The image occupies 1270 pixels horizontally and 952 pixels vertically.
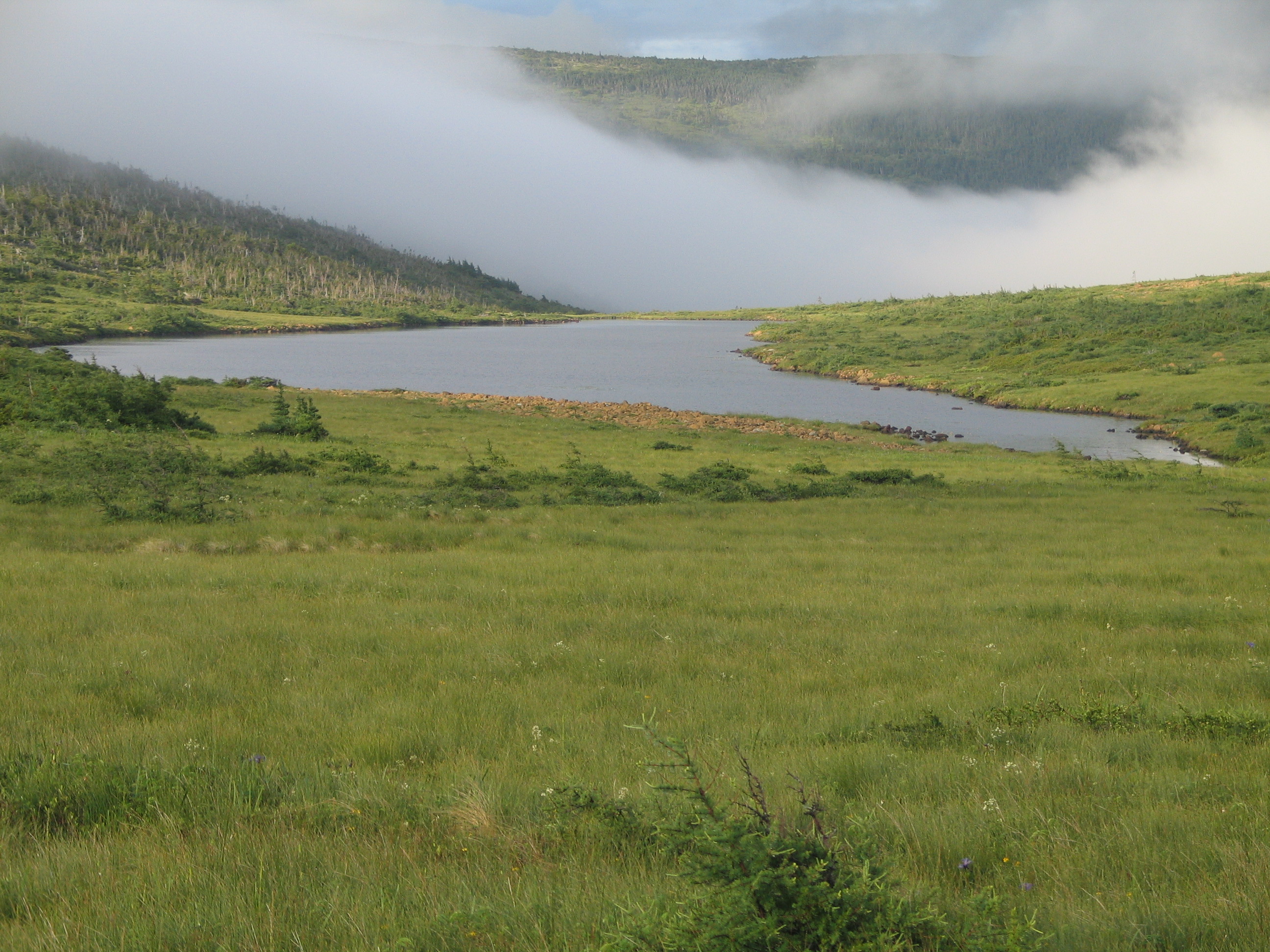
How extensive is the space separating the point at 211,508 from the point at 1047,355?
3426 inches

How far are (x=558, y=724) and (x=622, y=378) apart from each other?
85.9 metres

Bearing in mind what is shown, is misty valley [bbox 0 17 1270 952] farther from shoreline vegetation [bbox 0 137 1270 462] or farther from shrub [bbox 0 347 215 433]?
shoreline vegetation [bbox 0 137 1270 462]

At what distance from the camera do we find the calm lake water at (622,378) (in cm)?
6066

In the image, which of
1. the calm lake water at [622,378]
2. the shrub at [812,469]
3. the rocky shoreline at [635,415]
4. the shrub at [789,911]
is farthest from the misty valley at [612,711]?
the calm lake water at [622,378]

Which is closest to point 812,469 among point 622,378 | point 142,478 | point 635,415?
point 142,478

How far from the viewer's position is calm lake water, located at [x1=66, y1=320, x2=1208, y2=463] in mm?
60656

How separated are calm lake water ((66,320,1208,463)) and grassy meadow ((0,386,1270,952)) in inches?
1465

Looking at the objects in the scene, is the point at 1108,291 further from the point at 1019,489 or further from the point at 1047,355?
the point at 1019,489

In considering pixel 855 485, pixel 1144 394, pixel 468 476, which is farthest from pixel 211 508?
pixel 1144 394

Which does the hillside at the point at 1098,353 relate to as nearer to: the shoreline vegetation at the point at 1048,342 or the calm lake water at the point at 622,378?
the shoreline vegetation at the point at 1048,342

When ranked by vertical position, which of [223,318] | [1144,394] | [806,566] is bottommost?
[806,566]

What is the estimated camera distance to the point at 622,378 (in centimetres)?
9194

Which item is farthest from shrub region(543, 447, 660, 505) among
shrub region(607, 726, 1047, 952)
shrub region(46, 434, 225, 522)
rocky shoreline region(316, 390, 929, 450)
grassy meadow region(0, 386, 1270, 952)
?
shrub region(607, 726, 1047, 952)

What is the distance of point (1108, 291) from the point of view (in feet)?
439
